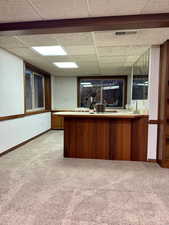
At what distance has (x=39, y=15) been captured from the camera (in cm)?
202

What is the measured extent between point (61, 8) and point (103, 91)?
5217 mm

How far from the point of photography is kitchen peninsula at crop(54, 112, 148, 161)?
3322 millimetres

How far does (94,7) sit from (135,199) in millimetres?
2357

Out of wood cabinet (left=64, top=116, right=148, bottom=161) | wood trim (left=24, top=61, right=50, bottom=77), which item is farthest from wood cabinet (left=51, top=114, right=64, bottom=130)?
wood cabinet (left=64, top=116, right=148, bottom=161)

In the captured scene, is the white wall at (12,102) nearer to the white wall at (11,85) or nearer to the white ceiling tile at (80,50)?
the white wall at (11,85)

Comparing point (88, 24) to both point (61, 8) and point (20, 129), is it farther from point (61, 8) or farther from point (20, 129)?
point (20, 129)

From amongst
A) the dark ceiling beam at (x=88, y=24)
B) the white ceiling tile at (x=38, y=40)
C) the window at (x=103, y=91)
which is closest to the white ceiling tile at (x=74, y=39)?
the white ceiling tile at (x=38, y=40)

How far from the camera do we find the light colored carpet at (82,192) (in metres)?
1.67

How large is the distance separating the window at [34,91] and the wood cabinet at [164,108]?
12.5 ft

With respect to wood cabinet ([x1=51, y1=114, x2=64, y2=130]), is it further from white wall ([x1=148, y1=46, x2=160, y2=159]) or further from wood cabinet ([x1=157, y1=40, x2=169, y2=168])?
wood cabinet ([x1=157, y1=40, x2=169, y2=168])

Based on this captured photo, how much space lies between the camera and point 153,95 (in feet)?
10.5

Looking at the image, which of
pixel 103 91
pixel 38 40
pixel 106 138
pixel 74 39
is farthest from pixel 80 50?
pixel 103 91

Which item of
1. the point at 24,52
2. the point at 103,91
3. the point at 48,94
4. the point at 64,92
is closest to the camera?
the point at 24,52

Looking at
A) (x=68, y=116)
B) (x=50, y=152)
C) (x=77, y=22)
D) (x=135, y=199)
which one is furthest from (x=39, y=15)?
(x=50, y=152)
